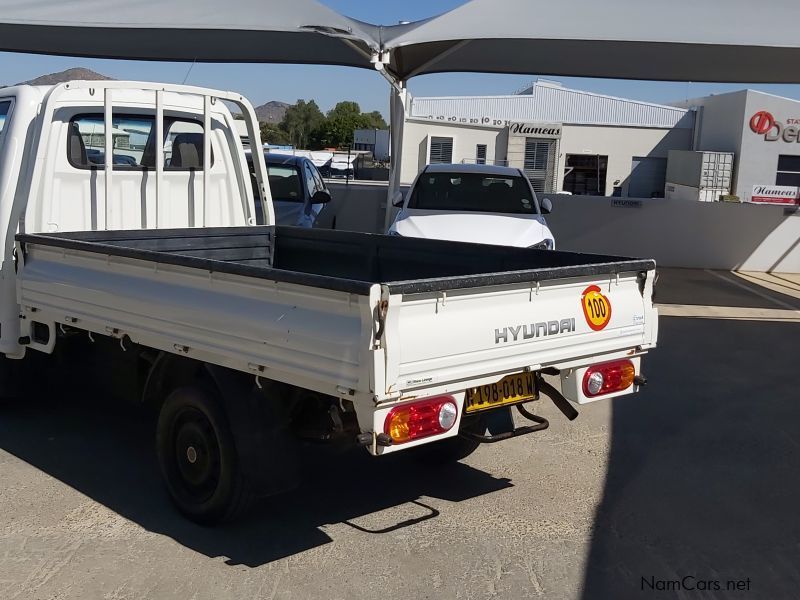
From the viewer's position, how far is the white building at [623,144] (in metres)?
42.6

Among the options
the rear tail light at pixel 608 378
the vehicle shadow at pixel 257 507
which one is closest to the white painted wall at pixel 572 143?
the vehicle shadow at pixel 257 507

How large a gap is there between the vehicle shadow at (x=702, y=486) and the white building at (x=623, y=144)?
3527cm

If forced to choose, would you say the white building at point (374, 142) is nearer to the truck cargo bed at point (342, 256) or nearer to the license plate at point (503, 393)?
the truck cargo bed at point (342, 256)

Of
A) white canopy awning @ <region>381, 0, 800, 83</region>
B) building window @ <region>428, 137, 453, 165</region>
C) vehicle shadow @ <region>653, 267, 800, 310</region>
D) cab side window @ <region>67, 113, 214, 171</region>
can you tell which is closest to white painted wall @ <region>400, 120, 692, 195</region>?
building window @ <region>428, 137, 453, 165</region>

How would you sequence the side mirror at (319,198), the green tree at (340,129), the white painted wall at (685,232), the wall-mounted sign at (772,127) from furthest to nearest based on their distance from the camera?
the green tree at (340,129), the wall-mounted sign at (772,127), the white painted wall at (685,232), the side mirror at (319,198)

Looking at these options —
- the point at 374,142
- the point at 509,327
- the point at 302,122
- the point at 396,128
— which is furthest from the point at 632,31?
the point at 302,122

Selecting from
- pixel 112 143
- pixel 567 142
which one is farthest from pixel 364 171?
pixel 112 143

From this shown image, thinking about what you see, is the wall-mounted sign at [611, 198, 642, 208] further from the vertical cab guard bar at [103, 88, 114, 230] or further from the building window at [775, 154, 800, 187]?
the building window at [775, 154, 800, 187]

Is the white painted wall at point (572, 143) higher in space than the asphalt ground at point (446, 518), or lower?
higher

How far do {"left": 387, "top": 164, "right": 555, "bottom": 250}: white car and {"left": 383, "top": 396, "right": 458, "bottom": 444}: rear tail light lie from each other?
224 inches

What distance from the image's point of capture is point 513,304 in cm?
427

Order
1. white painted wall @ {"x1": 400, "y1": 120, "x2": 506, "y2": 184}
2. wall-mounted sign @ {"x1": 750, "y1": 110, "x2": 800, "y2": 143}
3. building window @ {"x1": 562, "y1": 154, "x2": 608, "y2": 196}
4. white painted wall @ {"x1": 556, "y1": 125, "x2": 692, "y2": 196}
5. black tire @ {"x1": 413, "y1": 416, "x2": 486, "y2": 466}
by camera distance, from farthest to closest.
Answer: building window @ {"x1": 562, "y1": 154, "x2": 608, "y2": 196}, white painted wall @ {"x1": 556, "y1": 125, "x2": 692, "y2": 196}, white painted wall @ {"x1": 400, "y1": 120, "x2": 506, "y2": 184}, wall-mounted sign @ {"x1": 750, "y1": 110, "x2": 800, "y2": 143}, black tire @ {"x1": 413, "y1": 416, "x2": 486, "y2": 466}

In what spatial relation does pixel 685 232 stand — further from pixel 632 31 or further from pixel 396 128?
pixel 632 31

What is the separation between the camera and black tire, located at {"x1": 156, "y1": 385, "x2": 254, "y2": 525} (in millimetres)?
4383
